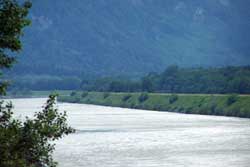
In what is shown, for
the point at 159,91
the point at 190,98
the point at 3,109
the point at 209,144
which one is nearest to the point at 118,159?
the point at 209,144

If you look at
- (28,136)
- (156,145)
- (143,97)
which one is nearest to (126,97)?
(143,97)

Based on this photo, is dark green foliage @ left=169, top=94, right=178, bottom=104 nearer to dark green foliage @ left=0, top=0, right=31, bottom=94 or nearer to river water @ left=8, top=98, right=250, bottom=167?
river water @ left=8, top=98, right=250, bottom=167

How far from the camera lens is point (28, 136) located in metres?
20.5

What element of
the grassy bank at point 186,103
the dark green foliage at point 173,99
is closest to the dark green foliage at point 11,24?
the grassy bank at point 186,103

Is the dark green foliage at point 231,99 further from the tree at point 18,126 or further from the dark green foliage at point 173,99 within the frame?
the tree at point 18,126

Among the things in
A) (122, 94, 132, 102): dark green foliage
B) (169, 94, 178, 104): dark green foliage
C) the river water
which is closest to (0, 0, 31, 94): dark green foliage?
the river water

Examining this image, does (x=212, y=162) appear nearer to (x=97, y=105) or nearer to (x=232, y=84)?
(x=232, y=84)

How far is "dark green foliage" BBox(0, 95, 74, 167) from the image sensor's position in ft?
64.4

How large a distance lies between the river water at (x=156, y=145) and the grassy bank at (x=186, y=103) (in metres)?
21.6

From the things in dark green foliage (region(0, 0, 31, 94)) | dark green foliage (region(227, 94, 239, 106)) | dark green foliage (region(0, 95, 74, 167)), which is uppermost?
dark green foliage (region(227, 94, 239, 106))

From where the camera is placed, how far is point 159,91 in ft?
644

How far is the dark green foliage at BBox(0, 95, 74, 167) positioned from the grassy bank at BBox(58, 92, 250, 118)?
10511 centimetres

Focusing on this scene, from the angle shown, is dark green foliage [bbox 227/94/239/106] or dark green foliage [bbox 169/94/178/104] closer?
dark green foliage [bbox 227/94/239/106]

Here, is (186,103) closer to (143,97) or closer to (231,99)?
(231,99)
